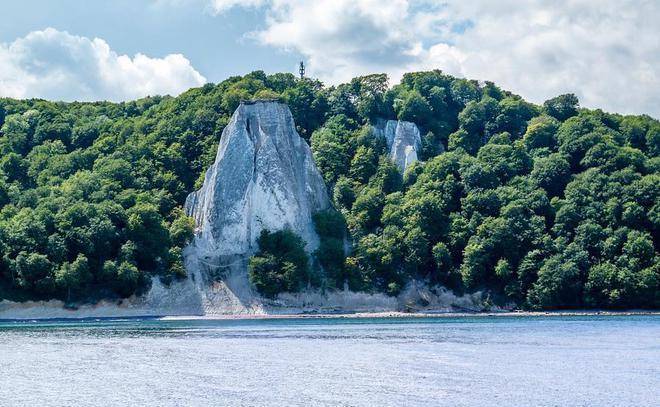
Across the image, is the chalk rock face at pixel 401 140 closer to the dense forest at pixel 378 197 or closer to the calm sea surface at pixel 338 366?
the dense forest at pixel 378 197

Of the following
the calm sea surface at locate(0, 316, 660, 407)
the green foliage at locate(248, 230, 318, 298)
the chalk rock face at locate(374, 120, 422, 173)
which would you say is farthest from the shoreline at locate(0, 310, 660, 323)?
the chalk rock face at locate(374, 120, 422, 173)

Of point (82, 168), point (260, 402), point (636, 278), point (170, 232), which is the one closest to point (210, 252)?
point (170, 232)

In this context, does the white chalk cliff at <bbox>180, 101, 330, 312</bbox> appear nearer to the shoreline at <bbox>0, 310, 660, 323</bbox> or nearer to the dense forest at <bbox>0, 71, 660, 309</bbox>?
the dense forest at <bbox>0, 71, 660, 309</bbox>

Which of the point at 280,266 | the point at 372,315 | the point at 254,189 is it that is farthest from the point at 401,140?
the point at 372,315

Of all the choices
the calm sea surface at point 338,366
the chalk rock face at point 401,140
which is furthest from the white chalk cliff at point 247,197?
the calm sea surface at point 338,366

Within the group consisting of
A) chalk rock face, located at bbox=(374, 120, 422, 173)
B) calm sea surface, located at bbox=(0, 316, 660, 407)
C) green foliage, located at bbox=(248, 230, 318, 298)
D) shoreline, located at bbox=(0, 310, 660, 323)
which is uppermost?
chalk rock face, located at bbox=(374, 120, 422, 173)

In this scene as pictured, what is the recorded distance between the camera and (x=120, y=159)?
11162cm

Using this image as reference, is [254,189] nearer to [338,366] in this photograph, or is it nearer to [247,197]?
[247,197]

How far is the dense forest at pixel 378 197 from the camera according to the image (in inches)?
3703

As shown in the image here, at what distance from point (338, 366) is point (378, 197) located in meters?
65.7

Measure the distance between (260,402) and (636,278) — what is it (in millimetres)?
66334

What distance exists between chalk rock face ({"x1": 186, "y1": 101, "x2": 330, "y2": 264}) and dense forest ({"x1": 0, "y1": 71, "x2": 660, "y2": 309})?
2.61 m

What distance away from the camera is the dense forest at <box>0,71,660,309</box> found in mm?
94062

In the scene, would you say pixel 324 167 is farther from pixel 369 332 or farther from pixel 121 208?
pixel 369 332
